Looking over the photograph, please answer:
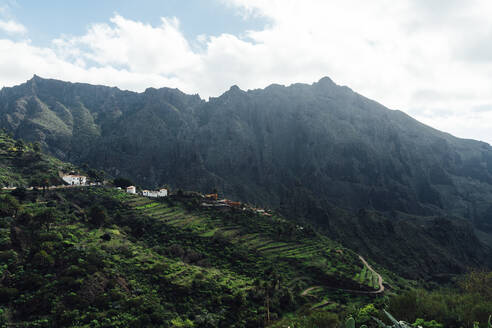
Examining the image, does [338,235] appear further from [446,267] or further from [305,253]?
[305,253]

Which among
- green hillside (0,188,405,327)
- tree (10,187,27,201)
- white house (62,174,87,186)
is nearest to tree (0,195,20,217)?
green hillside (0,188,405,327)

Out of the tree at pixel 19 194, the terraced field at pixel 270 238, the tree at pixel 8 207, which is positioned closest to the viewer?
the tree at pixel 8 207

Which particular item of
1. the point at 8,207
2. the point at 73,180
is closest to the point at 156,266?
the point at 8,207

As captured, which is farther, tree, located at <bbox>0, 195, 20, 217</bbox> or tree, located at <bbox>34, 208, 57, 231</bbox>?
tree, located at <bbox>0, 195, 20, 217</bbox>

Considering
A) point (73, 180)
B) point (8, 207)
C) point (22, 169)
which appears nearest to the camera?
point (8, 207)

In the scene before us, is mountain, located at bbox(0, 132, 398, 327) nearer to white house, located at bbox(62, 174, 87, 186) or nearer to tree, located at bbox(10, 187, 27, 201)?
tree, located at bbox(10, 187, 27, 201)

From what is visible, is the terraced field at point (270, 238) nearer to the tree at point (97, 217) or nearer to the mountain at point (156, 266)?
the mountain at point (156, 266)

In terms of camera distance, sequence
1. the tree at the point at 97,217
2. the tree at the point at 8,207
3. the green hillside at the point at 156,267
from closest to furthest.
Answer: the green hillside at the point at 156,267 < the tree at the point at 8,207 < the tree at the point at 97,217

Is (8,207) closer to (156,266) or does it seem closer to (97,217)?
(97,217)

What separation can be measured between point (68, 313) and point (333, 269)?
77.7 m

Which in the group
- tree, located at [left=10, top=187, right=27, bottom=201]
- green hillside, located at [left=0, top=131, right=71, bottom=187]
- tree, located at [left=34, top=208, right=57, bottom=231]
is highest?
green hillside, located at [left=0, top=131, right=71, bottom=187]

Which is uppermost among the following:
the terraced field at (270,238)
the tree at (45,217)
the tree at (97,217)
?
the tree at (45,217)

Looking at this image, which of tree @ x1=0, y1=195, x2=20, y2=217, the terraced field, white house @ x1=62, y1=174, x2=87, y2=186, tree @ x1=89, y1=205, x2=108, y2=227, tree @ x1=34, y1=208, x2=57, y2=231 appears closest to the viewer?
tree @ x1=34, y1=208, x2=57, y2=231

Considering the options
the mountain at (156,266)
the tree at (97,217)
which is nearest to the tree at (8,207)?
the mountain at (156,266)
